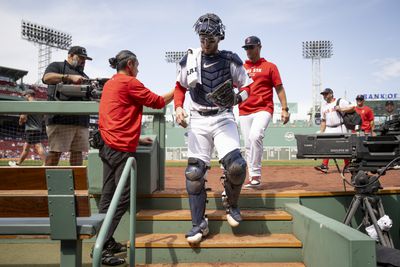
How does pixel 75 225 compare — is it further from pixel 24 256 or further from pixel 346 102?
pixel 346 102

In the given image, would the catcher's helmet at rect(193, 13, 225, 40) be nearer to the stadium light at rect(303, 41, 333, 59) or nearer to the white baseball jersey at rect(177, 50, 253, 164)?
the white baseball jersey at rect(177, 50, 253, 164)

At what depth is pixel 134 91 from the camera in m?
3.48

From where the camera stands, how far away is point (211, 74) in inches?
138

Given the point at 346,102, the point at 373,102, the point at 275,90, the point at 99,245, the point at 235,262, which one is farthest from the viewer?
the point at 373,102

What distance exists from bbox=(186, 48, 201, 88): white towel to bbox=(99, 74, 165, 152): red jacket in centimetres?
40

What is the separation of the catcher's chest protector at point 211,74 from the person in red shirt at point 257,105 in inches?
43.4

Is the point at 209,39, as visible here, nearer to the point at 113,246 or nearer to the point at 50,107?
the point at 50,107

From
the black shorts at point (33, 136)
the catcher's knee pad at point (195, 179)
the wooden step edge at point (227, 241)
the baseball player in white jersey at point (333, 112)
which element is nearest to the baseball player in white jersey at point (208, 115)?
the catcher's knee pad at point (195, 179)

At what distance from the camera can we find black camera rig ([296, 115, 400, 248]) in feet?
11.7

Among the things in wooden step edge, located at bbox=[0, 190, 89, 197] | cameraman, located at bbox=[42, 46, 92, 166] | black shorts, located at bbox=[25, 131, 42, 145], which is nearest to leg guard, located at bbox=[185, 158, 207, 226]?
wooden step edge, located at bbox=[0, 190, 89, 197]

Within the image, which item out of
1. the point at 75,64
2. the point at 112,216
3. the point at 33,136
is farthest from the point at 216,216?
the point at 33,136

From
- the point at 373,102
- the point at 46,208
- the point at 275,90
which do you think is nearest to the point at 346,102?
the point at 275,90

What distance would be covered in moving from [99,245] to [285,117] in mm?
3228

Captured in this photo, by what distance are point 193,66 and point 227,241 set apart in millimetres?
1755
